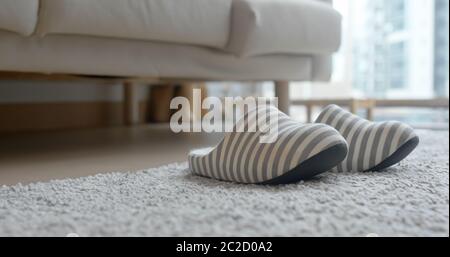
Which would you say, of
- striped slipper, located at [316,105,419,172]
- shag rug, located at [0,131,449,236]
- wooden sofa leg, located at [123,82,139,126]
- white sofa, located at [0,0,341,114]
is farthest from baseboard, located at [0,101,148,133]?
striped slipper, located at [316,105,419,172]

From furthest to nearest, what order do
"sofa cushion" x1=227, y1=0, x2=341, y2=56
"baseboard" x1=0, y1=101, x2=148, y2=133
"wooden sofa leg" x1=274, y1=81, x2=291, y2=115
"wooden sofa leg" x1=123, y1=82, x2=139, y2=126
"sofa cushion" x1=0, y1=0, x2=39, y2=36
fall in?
"wooden sofa leg" x1=123, y1=82, x2=139, y2=126 → "baseboard" x1=0, y1=101, x2=148, y2=133 → "wooden sofa leg" x1=274, y1=81, x2=291, y2=115 → "sofa cushion" x1=227, y1=0, x2=341, y2=56 → "sofa cushion" x1=0, y1=0, x2=39, y2=36

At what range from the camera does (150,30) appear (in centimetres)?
107

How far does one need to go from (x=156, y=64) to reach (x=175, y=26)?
0.11 metres

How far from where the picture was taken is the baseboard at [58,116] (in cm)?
187

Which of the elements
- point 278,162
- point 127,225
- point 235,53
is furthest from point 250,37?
point 127,225

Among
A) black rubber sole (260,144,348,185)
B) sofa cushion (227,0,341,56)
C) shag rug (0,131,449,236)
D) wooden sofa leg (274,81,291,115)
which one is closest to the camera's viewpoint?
shag rug (0,131,449,236)

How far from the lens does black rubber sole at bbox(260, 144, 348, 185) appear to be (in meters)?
0.64

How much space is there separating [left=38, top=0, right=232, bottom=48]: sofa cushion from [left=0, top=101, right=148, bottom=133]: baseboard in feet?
3.30

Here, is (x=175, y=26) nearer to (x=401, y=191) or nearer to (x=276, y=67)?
(x=276, y=67)

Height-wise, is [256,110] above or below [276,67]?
below

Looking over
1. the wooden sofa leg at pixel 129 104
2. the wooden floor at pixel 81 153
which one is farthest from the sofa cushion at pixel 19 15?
the wooden sofa leg at pixel 129 104

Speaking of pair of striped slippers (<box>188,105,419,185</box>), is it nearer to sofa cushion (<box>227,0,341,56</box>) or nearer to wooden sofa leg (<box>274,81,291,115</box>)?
sofa cushion (<box>227,0,341,56</box>)

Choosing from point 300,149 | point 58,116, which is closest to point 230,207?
point 300,149
